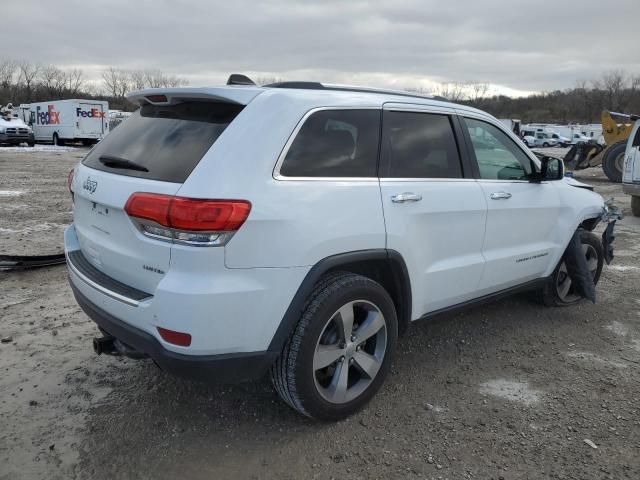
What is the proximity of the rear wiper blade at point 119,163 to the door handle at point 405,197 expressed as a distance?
136cm

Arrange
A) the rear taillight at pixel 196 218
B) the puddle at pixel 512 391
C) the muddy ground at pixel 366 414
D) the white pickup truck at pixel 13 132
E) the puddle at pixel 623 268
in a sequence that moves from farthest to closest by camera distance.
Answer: the white pickup truck at pixel 13 132
the puddle at pixel 623 268
the puddle at pixel 512 391
the muddy ground at pixel 366 414
the rear taillight at pixel 196 218

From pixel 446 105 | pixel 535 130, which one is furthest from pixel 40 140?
pixel 535 130

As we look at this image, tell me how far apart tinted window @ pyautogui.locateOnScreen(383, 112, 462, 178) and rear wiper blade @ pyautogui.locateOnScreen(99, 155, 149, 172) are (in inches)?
53.9

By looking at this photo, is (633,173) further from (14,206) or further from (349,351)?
(14,206)

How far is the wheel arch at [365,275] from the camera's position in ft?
8.57

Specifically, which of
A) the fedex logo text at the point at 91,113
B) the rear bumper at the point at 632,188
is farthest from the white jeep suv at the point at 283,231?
the fedex logo text at the point at 91,113

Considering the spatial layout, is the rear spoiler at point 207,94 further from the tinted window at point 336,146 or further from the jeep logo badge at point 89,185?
the jeep logo badge at point 89,185

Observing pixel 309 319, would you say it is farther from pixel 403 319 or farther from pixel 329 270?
pixel 403 319

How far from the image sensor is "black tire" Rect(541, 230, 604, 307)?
15.8 ft

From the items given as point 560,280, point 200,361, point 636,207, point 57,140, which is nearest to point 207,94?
point 200,361

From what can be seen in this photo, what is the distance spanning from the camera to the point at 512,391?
11.3 feet

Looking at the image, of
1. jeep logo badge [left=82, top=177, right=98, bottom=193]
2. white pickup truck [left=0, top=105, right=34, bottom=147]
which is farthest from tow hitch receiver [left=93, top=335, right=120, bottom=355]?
white pickup truck [left=0, top=105, right=34, bottom=147]

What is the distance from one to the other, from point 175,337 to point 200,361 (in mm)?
163

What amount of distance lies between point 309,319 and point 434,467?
0.98m
